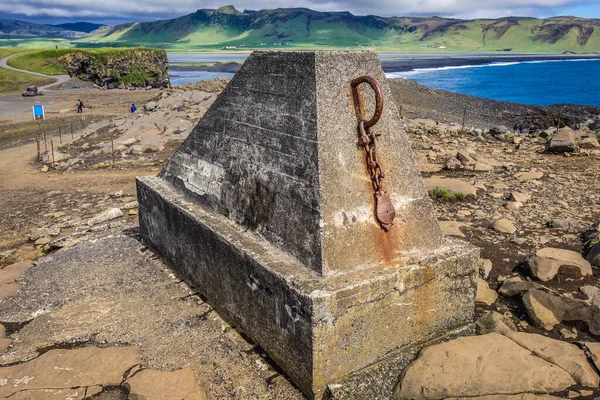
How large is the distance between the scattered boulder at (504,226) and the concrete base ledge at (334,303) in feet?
12.4

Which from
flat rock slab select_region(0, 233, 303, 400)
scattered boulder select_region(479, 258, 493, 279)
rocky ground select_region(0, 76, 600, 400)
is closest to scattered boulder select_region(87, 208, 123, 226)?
rocky ground select_region(0, 76, 600, 400)

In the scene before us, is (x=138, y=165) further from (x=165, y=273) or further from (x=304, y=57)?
(x=304, y=57)

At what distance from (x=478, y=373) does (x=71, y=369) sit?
12.2 ft

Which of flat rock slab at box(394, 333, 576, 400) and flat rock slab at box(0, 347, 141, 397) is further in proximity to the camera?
flat rock slab at box(0, 347, 141, 397)

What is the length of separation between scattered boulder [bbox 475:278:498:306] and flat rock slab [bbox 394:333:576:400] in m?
1.37

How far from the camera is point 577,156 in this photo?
44.2ft

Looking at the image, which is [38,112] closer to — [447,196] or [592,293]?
[447,196]

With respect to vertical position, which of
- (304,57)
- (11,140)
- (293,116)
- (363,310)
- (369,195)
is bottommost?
(11,140)

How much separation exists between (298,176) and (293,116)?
1.87 ft

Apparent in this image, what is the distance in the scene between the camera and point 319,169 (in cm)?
403

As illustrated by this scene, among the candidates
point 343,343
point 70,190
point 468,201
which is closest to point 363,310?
point 343,343

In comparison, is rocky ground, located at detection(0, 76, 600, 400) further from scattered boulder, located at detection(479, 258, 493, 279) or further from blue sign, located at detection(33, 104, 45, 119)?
blue sign, located at detection(33, 104, 45, 119)

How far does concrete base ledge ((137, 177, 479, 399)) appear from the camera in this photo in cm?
380

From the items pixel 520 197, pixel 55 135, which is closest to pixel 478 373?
pixel 520 197
